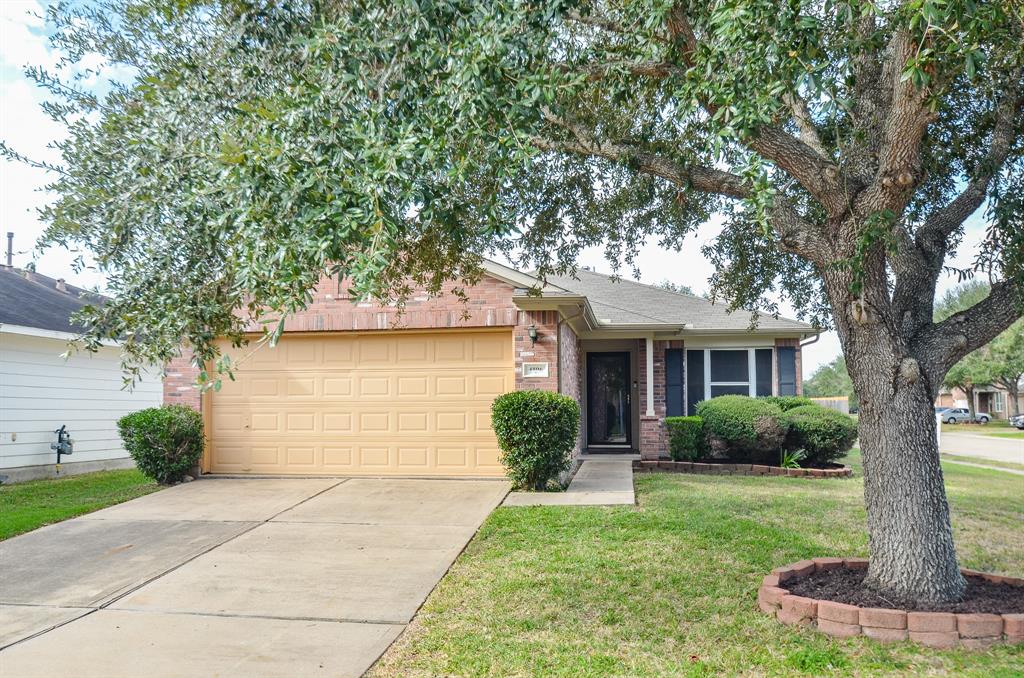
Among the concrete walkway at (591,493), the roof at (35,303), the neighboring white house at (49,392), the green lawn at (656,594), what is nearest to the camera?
the green lawn at (656,594)

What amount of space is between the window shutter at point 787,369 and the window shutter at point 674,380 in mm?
2079

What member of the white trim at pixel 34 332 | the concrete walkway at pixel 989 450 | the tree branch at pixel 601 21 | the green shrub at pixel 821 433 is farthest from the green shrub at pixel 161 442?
the concrete walkway at pixel 989 450

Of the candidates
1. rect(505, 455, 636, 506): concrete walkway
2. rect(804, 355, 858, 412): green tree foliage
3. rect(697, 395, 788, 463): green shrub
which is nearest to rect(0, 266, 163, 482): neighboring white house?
rect(505, 455, 636, 506): concrete walkway

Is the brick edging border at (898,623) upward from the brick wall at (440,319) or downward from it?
downward

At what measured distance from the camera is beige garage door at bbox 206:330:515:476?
10.7 meters

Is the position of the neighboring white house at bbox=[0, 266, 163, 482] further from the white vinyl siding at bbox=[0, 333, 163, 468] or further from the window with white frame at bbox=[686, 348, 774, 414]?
the window with white frame at bbox=[686, 348, 774, 414]

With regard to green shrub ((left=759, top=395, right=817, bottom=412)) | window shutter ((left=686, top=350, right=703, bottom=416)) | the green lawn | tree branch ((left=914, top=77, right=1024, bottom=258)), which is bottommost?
the green lawn

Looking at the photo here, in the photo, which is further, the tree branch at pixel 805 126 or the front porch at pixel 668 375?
the front porch at pixel 668 375

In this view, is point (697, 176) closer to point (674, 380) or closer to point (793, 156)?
point (793, 156)

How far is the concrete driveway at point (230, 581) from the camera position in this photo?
15.0 ft

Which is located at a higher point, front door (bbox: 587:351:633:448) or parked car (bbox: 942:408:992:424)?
front door (bbox: 587:351:633:448)

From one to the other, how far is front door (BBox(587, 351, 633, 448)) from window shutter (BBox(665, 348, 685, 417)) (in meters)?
0.87

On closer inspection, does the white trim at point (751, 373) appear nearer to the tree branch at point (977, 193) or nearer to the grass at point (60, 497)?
the tree branch at point (977, 193)

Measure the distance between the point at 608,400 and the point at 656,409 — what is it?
4.73ft
